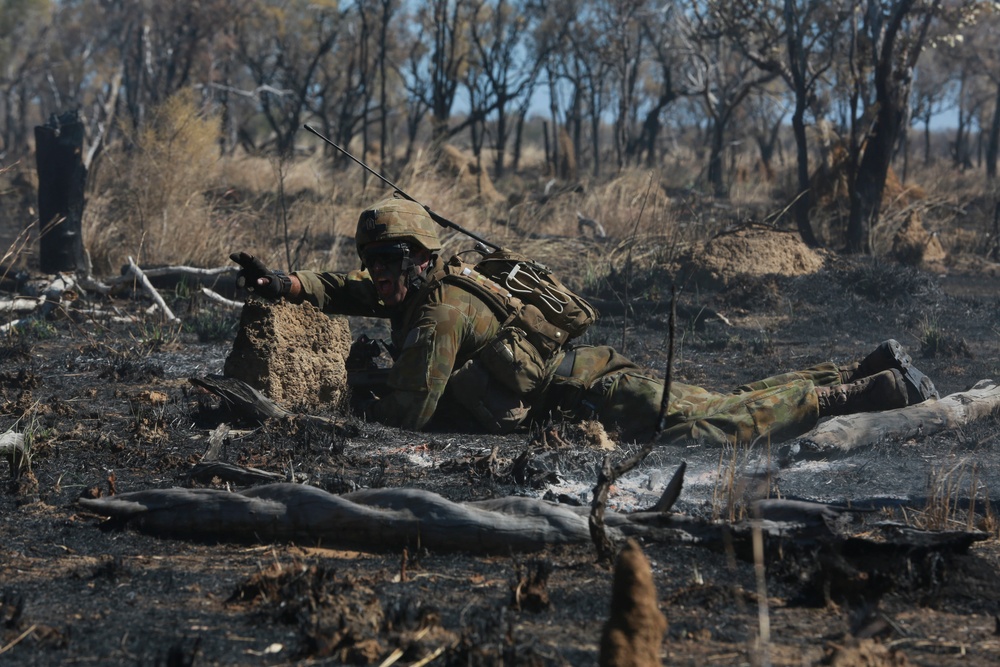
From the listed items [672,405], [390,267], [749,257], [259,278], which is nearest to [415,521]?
[390,267]

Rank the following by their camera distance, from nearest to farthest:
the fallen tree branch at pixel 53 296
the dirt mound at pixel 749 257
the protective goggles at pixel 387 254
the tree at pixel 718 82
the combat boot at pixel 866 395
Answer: the protective goggles at pixel 387 254, the combat boot at pixel 866 395, the fallen tree branch at pixel 53 296, the dirt mound at pixel 749 257, the tree at pixel 718 82

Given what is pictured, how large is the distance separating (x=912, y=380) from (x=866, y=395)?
0.24 m

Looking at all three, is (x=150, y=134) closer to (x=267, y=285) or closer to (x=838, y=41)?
(x=267, y=285)

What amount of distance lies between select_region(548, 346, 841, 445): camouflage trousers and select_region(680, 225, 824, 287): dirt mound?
13.8ft

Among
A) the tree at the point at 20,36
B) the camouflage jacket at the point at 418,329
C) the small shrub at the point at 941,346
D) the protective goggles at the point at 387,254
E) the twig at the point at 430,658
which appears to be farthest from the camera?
the tree at the point at 20,36

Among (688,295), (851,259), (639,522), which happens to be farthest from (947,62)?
(639,522)

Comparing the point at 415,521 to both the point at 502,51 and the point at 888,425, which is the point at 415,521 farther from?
the point at 502,51

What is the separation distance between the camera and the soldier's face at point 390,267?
15.4 feet

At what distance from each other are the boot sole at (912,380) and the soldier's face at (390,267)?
2.35 m

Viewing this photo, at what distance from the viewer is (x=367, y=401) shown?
5293 mm

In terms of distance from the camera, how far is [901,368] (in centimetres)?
522

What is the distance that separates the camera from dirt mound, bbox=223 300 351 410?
16.8 feet

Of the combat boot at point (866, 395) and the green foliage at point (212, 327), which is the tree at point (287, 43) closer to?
the green foliage at point (212, 327)

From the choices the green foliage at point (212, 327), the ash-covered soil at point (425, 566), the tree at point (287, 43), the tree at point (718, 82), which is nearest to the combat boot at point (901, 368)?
the ash-covered soil at point (425, 566)
